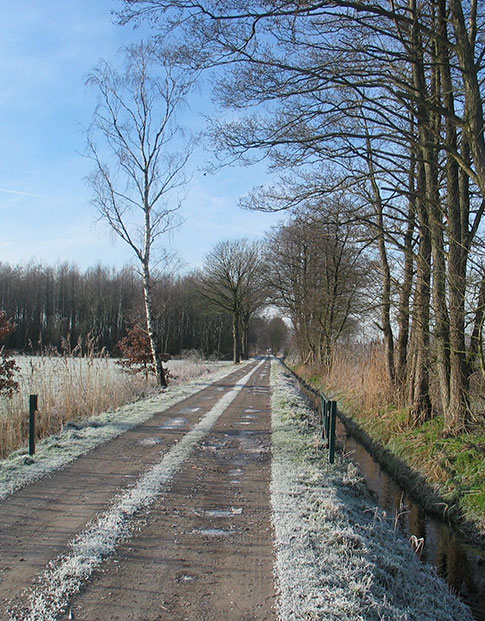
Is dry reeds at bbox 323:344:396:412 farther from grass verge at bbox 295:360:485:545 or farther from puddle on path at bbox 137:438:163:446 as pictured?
puddle on path at bbox 137:438:163:446

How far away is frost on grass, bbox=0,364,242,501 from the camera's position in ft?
20.7

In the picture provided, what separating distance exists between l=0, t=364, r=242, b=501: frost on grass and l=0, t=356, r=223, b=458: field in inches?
26.3

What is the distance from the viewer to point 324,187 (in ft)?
34.1

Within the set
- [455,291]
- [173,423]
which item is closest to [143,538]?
[173,423]

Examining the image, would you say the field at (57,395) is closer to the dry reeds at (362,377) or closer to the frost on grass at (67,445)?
the frost on grass at (67,445)

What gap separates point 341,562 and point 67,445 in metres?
5.36

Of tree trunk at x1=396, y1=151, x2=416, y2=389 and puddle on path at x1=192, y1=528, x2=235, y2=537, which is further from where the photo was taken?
tree trunk at x1=396, y1=151, x2=416, y2=389

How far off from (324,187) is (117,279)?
7351 centimetres

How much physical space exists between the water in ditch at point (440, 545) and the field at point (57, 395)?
20.5 feet

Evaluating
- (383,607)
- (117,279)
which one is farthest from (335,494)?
(117,279)

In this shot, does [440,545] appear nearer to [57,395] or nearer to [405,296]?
[405,296]

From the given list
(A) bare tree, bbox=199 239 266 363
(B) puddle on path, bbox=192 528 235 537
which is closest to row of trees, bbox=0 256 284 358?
(A) bare tree, bbox=199 239 266 363

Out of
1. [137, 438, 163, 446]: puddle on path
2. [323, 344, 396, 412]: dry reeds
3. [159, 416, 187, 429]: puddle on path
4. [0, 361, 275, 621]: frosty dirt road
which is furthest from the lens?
[323, 344, 396, 412]: dry reeds

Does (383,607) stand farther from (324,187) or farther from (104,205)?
(104,205)
